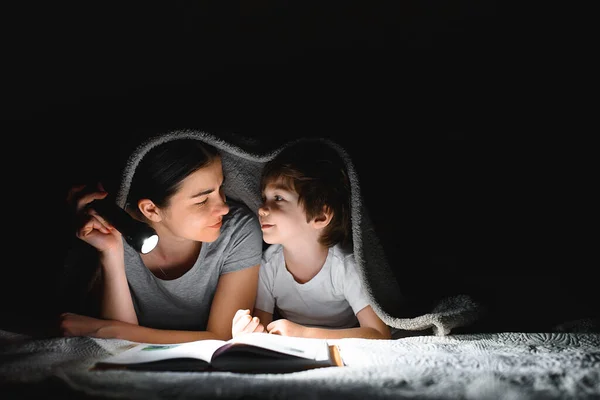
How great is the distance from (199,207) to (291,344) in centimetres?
49

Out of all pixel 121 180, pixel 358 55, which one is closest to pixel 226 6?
pixel 358 55

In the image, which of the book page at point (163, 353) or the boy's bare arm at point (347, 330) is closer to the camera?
the book page at point (163, 353)

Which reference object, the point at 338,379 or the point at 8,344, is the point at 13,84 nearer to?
the point at 8,344

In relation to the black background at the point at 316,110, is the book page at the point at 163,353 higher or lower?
lower

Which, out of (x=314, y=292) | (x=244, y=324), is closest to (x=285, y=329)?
(x=244, y=324)

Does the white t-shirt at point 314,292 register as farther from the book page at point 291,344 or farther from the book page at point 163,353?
the book page at point 163,353

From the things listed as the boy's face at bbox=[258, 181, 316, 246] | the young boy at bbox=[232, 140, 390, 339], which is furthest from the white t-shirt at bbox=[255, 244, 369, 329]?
the boy's face at bbox=[258, 181, 316, 246]

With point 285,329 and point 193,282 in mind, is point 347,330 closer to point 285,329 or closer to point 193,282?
point 285,329

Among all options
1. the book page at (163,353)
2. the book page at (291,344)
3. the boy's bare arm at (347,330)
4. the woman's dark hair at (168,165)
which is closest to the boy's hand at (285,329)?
the boy's bare arm at (347,330)

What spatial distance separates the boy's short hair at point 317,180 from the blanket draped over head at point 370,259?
0.13 m

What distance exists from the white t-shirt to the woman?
6cm

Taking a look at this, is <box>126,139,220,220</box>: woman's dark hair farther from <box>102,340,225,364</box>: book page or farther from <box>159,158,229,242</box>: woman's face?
<box>102,340,225,364</box>: book page

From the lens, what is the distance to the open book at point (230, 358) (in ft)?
3.71

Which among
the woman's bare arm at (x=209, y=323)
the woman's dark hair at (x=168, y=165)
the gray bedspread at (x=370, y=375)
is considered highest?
the woman's dark hair at (x=168, y=165)
